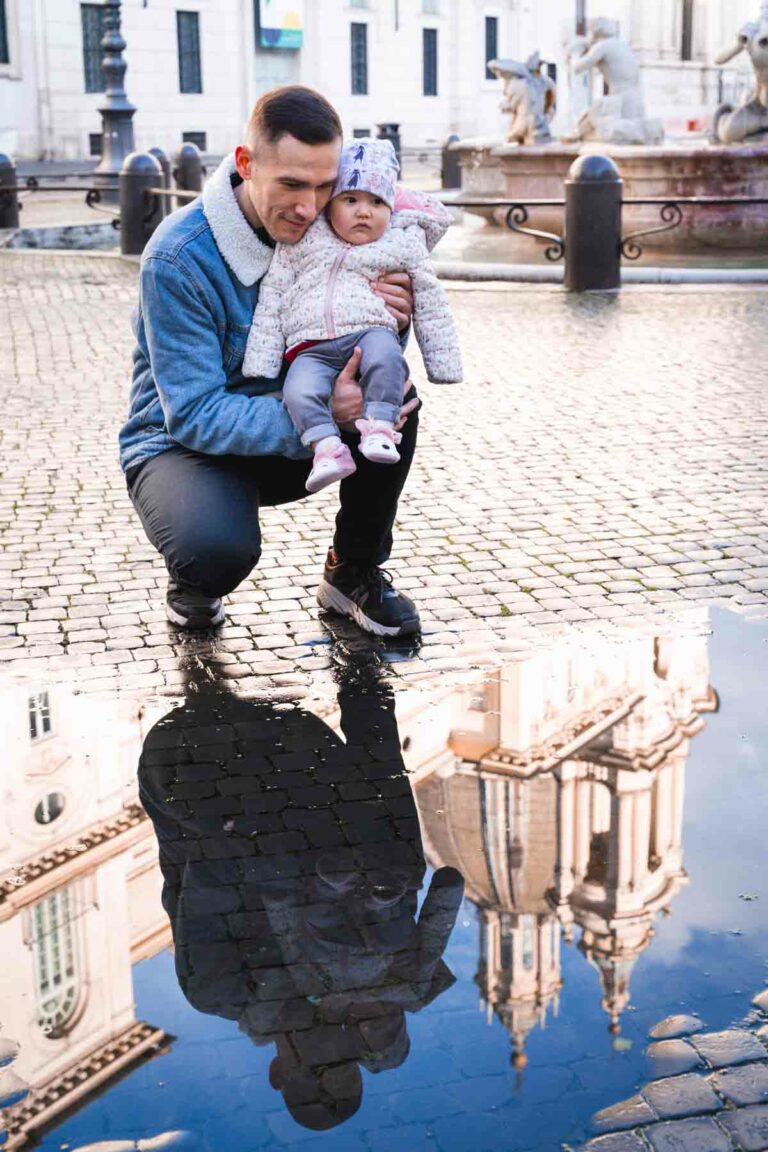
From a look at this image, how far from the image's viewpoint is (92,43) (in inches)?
1501

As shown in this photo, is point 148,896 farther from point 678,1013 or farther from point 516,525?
point 516,525

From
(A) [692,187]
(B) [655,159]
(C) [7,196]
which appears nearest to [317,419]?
(B) [655,159]

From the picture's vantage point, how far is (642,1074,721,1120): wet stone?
243 cm

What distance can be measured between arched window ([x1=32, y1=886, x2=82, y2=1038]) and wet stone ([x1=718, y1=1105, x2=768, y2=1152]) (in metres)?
1.09

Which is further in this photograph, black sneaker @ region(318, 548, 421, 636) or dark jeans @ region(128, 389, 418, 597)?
black sneaker @ region(318, 548, 421, 636)

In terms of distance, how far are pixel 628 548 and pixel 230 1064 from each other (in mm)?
3351

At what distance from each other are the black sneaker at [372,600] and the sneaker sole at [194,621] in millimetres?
350

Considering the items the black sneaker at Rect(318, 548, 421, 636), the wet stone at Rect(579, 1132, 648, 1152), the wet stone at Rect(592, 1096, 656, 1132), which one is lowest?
the wet stone at Rect(579, 1132, 648, 1152)

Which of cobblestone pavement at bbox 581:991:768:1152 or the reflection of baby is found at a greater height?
the reflection of baby

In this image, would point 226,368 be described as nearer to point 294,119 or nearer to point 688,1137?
point 294,119

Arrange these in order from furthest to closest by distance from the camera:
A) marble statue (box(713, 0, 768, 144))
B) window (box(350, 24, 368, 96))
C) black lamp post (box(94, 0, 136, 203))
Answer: window (box(350, 24, 368, 96)) → black lamp post (box(94, 0, 136, 203)) → marble statue (box(713, 0, 768, 144))

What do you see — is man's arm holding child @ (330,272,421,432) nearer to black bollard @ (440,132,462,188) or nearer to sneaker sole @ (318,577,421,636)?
sneaker sole @ (318,577,421,636)

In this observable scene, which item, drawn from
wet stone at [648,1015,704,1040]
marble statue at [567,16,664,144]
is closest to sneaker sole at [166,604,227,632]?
wet stone at [648,1015,704,1040]

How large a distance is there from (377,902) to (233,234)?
1799mm
